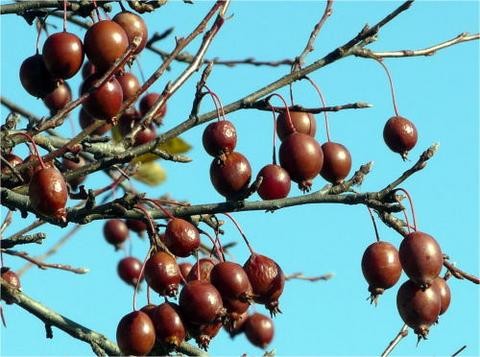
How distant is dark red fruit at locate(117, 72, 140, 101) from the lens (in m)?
4.17

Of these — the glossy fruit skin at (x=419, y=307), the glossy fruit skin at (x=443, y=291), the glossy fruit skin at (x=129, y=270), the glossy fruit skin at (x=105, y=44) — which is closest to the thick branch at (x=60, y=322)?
the glossy fruit skin at (x=105, y=44)

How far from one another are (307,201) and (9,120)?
104 cm

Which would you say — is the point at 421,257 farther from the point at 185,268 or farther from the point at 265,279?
the point at 185,268

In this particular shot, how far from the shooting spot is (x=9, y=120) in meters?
4.09

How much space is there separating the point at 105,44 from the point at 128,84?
Answer: 41 cm

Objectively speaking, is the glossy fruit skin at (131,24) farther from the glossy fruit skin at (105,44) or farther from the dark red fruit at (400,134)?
the dark red fruit at (400,134)

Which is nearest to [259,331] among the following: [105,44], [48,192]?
[105,44]

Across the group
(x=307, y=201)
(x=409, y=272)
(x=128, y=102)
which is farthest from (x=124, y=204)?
(x=409, y=272)

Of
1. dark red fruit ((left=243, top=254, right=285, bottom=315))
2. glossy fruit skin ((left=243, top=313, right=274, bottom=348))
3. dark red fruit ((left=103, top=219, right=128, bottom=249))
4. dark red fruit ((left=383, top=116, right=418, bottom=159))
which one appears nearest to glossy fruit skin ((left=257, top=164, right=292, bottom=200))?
dark red fruit ((left=243, top=254, right=285, bottom=315))

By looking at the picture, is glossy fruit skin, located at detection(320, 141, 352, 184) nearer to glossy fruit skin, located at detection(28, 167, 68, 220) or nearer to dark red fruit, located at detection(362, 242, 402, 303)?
dark red fruit, located at detection(362, 242, 402, 303)

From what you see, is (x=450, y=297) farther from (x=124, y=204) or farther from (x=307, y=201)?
(x=124, y=204)

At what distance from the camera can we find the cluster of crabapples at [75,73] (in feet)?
11.4

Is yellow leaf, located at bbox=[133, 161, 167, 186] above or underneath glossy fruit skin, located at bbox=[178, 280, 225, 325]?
above

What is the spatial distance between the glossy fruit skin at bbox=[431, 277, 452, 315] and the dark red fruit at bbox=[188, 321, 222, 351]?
2.34ft
